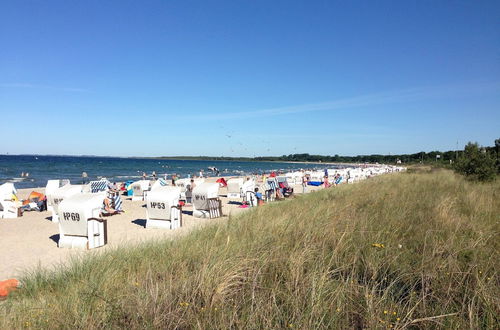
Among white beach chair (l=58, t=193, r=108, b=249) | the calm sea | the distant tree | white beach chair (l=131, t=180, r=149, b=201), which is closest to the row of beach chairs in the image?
white beach chair (l=58, t=193, r=108, b=249)

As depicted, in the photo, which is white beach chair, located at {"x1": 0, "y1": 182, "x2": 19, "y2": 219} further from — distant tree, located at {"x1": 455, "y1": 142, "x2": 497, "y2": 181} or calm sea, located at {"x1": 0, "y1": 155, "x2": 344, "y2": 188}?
distant tree, located at {"x1": 455, "y1": 142, "x2": 497, "y2": 181}

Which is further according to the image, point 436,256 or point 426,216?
point 426,216

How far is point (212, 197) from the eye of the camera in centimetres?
1187

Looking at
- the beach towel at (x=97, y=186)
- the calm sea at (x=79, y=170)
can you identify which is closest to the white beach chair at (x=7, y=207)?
the beach towel at (x=97, y=186)

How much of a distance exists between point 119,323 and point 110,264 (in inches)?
62.6

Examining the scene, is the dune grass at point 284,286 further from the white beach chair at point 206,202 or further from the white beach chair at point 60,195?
the white beach chair at point 60,195

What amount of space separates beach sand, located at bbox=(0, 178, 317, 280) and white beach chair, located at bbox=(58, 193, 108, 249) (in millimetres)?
268

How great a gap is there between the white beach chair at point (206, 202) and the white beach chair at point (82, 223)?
450cm

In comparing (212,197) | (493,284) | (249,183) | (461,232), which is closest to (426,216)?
(461,232)

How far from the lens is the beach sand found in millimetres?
6020

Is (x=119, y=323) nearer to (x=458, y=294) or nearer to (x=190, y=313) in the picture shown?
(x=190, y=313)

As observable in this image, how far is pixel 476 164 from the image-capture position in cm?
1479

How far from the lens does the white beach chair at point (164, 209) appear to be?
968 cm

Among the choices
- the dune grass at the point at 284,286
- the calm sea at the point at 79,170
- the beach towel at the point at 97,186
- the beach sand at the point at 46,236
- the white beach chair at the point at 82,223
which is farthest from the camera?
the calm sea at the point at 79,170
